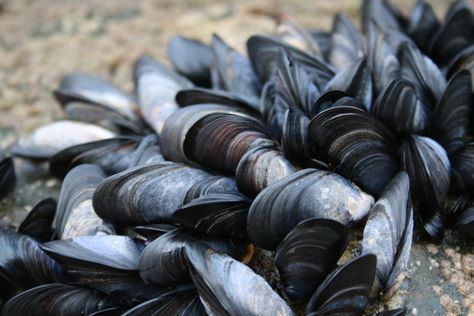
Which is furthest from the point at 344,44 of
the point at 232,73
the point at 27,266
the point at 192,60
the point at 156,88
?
the point at 27,266

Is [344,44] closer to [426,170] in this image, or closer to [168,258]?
[426,170]

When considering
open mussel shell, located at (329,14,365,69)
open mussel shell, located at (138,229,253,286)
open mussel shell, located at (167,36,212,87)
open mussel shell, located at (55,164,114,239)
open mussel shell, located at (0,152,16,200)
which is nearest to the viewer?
open mussel shell, located at (138,229,253,286)

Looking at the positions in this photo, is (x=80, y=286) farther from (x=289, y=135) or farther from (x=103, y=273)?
(x=289, y=135)

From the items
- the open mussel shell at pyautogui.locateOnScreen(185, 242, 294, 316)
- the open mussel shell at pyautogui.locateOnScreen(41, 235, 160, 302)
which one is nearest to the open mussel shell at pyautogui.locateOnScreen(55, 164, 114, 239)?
the open mussel shell at pyautogui.locateOnScreen(41, 235, 160, 302)

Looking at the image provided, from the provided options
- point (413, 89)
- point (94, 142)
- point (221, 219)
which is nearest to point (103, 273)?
point (221, 219)

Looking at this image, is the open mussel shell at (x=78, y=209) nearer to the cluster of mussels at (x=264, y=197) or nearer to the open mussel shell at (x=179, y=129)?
the cluster of mussels at (x=264, y=197)

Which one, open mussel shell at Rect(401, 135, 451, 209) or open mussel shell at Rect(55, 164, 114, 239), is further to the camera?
open mussel shell at Rect(55, 164, 114, 239)

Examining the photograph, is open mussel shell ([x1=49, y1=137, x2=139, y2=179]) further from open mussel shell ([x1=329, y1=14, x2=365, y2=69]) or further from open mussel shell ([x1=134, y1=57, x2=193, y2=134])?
open mussel shell ([x1=329, y1=14, x2=365, y2=69])
